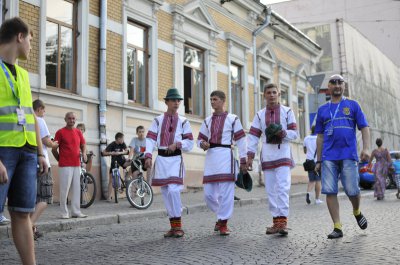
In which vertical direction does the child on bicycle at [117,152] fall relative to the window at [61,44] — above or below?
below

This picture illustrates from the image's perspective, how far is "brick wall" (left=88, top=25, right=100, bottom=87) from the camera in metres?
12.4

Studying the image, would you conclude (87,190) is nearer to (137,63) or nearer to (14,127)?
(137,63)

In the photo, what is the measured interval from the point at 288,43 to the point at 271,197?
19482 millimetres

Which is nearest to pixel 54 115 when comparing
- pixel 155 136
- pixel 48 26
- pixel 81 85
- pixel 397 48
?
pixel 81 85

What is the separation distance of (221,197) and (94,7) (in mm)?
7551

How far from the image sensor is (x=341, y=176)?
6348mm

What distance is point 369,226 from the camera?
7.27m

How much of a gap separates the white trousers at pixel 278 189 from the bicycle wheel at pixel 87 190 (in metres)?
4.65

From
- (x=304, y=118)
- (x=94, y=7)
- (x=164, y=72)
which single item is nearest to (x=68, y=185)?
(x=94, y=7)

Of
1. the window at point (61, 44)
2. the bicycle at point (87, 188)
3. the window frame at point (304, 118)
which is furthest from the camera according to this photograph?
the window frame at point (304, 118)

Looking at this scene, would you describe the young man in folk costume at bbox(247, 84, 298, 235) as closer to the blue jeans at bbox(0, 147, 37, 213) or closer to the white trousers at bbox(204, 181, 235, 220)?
the white trousers at bbox(204, 181, 235, 220)

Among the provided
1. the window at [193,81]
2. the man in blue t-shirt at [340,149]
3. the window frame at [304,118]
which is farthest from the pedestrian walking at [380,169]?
the window frame at [304,118]

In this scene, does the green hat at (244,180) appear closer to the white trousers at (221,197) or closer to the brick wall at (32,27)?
the white trousers at (221,197)

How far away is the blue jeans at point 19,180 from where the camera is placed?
367 centimetres
